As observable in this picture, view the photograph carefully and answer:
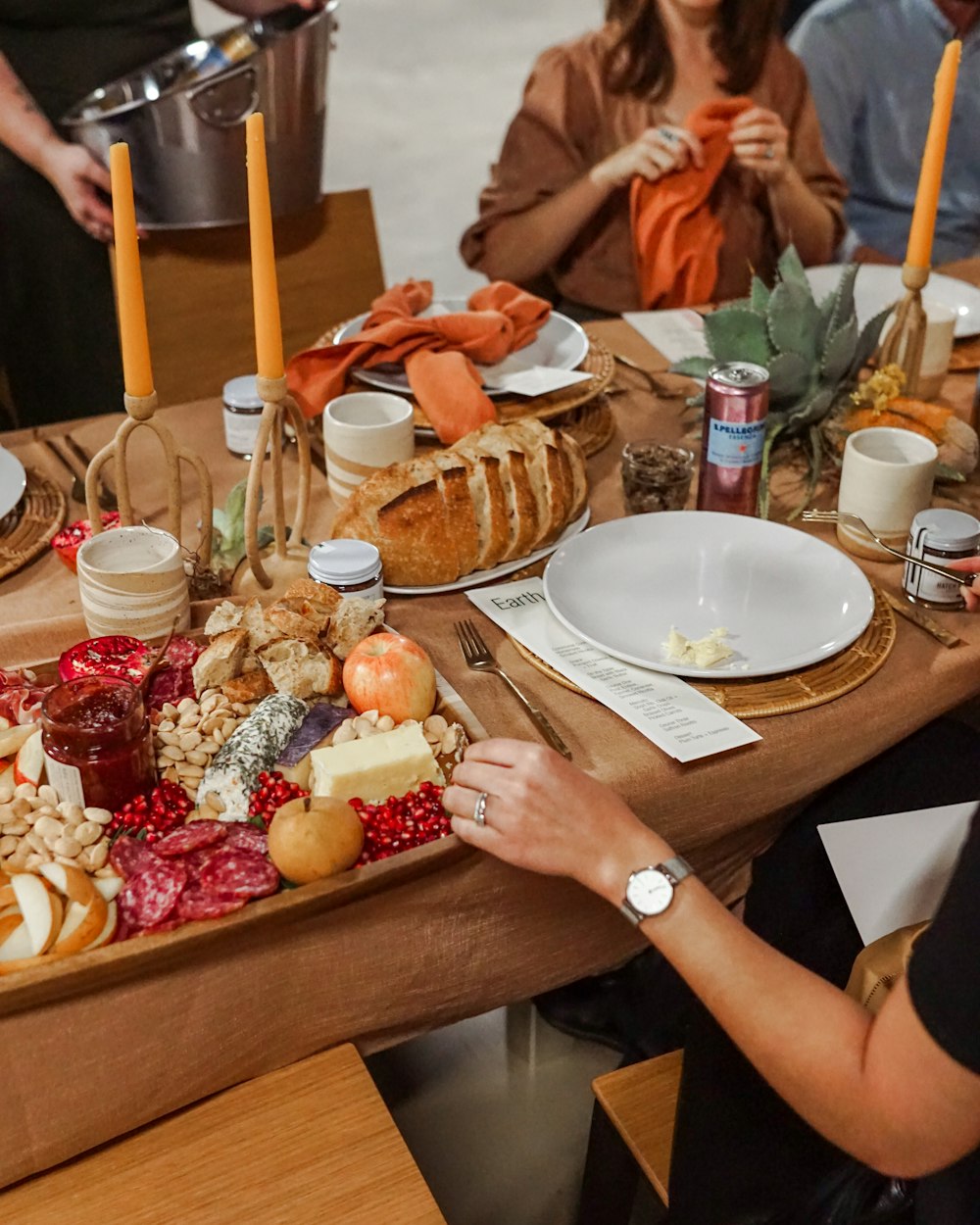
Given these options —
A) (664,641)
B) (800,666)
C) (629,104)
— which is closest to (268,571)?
(664,641)

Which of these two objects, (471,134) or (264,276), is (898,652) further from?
(471,134)

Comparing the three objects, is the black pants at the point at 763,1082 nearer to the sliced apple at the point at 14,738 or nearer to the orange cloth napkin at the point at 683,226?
the sliced apple at the point at 14,738

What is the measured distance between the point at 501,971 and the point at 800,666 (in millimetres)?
391

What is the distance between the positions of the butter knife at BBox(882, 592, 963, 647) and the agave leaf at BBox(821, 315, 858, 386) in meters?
0.37

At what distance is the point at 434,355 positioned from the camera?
1.56 meters

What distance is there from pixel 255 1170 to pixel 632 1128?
383mm

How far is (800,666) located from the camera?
1.11 meters

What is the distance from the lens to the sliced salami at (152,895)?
83 cm

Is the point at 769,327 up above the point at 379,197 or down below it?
above

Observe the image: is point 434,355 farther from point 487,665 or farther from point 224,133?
point 224,133

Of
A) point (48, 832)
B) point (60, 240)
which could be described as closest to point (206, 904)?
A: point (48, 832)

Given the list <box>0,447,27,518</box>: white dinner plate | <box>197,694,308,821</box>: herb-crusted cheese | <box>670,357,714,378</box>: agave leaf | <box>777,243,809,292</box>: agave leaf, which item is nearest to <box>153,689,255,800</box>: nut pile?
<box>197,694,308,821</box>: herb-crusted cheese

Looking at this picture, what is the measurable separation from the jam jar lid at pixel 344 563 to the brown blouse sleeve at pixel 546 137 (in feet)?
4.92

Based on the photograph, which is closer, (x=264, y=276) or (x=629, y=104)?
(x=264, y=276)
